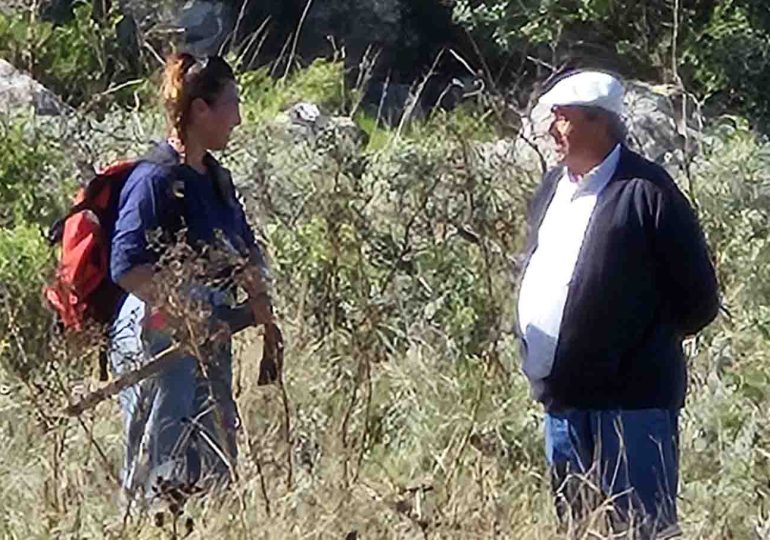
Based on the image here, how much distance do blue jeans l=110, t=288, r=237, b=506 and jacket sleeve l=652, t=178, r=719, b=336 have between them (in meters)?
1.05

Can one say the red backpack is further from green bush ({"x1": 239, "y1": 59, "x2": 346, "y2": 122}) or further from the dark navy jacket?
green bush ({"x1": 239, "y1": 59, "x2": 346, "y2": 122})

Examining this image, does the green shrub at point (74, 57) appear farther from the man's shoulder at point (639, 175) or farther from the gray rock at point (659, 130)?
the man's shoulder at point (639, 175)

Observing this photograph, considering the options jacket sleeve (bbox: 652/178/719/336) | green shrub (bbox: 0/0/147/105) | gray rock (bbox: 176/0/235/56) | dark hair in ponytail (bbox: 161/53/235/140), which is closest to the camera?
jacket sleeve (bbox: 652/178/719/336)

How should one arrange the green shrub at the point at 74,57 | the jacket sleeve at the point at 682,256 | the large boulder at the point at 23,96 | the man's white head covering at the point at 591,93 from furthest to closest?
the green shrub at the point at 74,57 < the large boulder at the point at 23,96 < the man's white head covering at the point at 591,93 < the jacket sleeve at the point at 682,256

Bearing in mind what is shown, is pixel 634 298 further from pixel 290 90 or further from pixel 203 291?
pixel 290 90

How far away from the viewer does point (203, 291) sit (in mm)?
4246

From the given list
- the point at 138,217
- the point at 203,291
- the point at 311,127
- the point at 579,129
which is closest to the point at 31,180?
the point at 311,127

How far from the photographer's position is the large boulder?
29.7 feet

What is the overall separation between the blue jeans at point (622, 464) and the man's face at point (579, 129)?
0.62 meters

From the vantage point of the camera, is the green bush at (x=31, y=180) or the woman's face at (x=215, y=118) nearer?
the woman's face at (x=215, y=118)

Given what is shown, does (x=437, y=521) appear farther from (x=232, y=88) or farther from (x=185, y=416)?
(x=232, y=88)

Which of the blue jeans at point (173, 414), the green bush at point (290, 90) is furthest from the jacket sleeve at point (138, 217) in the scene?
the green bush at point (290, 90)

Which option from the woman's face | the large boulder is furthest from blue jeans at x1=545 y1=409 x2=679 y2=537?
the large boulder

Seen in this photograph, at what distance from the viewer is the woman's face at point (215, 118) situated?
4.39 meters
